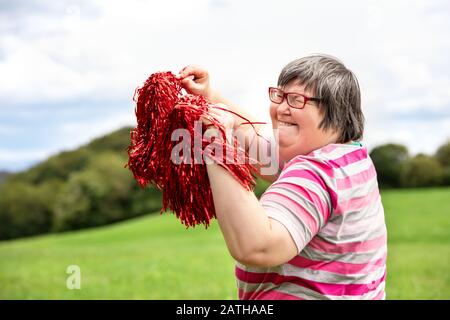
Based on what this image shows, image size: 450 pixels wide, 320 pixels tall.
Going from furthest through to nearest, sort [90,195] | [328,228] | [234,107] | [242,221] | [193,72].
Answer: [90,195], [234,107], [193,72], [328,228], [242,221]

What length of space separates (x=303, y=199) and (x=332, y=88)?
35cm

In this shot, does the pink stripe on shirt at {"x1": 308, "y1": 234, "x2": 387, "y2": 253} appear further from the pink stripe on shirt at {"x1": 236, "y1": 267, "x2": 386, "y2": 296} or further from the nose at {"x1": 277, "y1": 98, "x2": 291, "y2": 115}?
the nose at {"x1": 277, "y1": 98, "x2": 291, "y2": 115}

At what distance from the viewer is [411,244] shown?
38.2ft

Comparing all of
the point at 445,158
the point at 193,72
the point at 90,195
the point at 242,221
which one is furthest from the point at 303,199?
the point at 90,195

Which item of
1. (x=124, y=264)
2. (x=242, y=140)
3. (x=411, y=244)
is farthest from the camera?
(x=411, y=244)

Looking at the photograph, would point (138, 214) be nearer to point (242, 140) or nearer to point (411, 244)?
point (411, 244)

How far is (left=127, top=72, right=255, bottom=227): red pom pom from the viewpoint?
1.63 m

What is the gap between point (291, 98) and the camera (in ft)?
5.90

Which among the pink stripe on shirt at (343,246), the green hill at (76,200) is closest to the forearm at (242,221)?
the pink stripe on shirt at (343,246)

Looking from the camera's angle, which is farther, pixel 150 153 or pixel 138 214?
pixel 138 214

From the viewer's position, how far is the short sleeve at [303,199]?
1.60 metres

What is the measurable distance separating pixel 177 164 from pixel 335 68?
0.54 metres

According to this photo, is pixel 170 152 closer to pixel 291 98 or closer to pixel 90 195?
pixel 291 98
